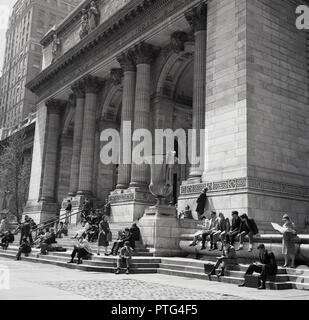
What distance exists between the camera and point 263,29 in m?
22.3

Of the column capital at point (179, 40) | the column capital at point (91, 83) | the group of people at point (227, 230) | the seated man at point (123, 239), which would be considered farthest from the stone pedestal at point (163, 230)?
the column capital at point (91, 83)

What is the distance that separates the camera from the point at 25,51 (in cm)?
8544

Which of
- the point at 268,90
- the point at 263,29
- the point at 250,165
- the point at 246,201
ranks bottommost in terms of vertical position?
the point at 246,201

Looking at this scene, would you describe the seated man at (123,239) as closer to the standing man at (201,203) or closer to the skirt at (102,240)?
the skirt at (102,240)

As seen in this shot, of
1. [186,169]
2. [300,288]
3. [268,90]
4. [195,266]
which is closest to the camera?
[300,288]

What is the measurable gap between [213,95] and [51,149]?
24.3m

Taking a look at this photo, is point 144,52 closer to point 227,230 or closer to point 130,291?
point 227,230

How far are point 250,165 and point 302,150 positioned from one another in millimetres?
4366

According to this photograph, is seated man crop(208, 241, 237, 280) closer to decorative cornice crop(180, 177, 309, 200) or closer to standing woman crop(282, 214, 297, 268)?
standing woman crop(282, 214, 297, 268)

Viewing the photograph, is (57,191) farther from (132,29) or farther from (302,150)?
(302,150)

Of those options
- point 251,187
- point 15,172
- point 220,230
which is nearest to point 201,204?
point 251,187

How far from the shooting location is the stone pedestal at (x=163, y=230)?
18953 mm

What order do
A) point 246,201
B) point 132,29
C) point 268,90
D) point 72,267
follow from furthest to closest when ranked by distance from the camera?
point 132,29 < point 268,90 < point 246,201 < point 72,267
